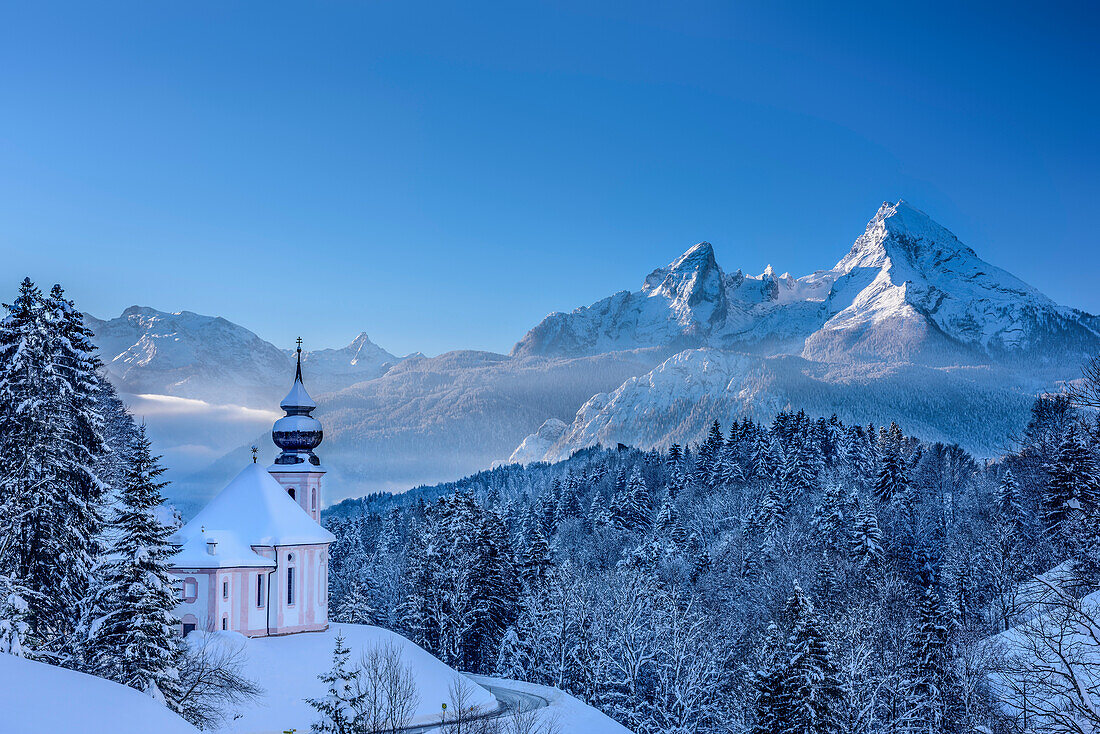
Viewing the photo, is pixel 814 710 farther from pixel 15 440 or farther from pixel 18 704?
pixel 18 704

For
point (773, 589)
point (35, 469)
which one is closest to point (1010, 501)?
point (773, 589)

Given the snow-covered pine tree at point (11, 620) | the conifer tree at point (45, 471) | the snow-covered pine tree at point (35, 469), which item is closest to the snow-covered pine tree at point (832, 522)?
the conifer tree at point (45, 471)

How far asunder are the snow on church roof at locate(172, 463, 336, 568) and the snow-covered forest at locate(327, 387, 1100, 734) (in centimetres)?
1487

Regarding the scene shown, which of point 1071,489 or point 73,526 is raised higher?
point 1071,489

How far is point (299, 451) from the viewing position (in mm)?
56469

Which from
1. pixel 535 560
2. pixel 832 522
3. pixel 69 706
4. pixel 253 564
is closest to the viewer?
pixel 69 706

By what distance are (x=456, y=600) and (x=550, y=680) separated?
31.3 feet

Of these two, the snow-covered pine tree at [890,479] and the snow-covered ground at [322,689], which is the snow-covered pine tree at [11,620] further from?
the snow-covered pine tree at [890,479]

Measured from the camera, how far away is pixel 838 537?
75.4m

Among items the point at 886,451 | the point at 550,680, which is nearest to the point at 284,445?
the point at 550,680

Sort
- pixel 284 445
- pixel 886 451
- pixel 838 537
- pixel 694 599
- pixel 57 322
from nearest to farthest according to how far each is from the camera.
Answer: pixel 57 322 → pixel 284 445 → pixel 694 599 → pixel 838 537 → pixel 886 451

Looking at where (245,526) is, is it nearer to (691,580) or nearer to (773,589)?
(773,589)

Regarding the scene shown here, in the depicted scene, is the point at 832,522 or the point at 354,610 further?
the point at 832,522

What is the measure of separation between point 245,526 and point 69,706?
34.3 meters
